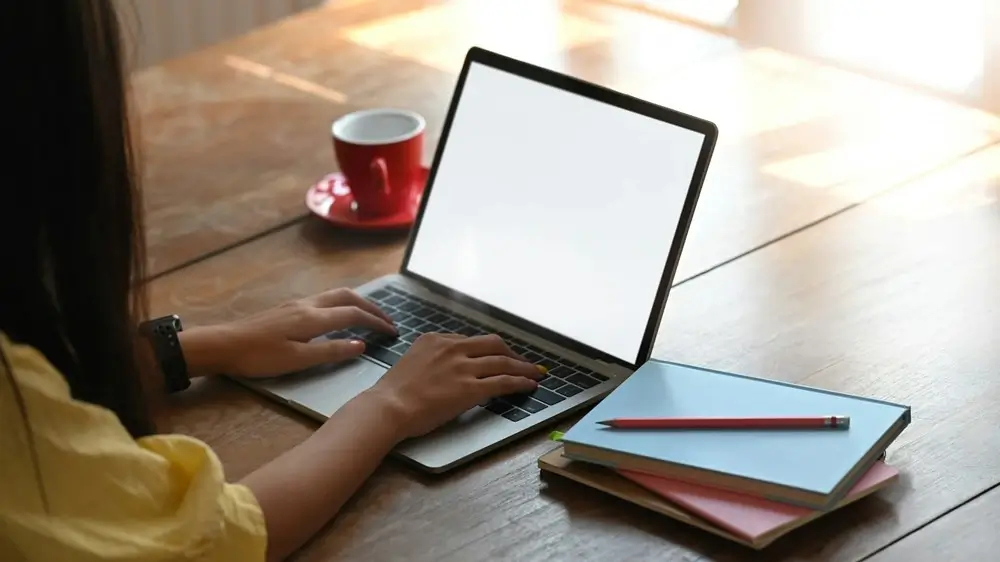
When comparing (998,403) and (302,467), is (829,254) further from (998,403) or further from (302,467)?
(302,467)

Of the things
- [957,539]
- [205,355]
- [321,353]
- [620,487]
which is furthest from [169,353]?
[957,539]

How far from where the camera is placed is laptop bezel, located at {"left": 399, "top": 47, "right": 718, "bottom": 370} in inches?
47.6

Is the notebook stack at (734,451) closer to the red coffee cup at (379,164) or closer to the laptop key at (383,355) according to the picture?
the laptop key at (383,355)

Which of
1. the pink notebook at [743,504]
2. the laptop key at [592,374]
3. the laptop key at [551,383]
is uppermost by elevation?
the laptop key at [592,374]

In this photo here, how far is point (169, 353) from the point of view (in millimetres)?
1268

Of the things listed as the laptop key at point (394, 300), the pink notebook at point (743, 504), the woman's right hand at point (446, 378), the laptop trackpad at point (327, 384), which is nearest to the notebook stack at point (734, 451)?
the pink notebook at point (743, 504)

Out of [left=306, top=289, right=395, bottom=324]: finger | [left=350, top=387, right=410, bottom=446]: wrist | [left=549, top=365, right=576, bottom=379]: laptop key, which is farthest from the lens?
[left=306, top=289, right=395, bottom=324]: finger

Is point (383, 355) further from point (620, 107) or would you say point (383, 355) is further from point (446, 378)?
point (620, 107)

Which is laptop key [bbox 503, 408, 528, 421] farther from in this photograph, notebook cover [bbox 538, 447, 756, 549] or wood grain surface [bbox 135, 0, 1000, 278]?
wood grain surface [bbox 135, 0, 1000, 278]

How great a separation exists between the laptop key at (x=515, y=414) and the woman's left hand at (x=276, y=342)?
0.58 ft

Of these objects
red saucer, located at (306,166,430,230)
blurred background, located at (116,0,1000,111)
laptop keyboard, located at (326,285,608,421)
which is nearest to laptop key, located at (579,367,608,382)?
laptop keyboard, located at (326,285,608,421)

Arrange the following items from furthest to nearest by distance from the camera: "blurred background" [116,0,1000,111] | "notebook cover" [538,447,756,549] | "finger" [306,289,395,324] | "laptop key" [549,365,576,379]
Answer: "blurred background" [116,0,1000,111], "finger" [306,289,395,324], "laptop key" [549,365,576,379], "notebook cover" [538,447,756,549]

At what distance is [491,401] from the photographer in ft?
3.89

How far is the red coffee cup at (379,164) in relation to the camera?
1.55 m
